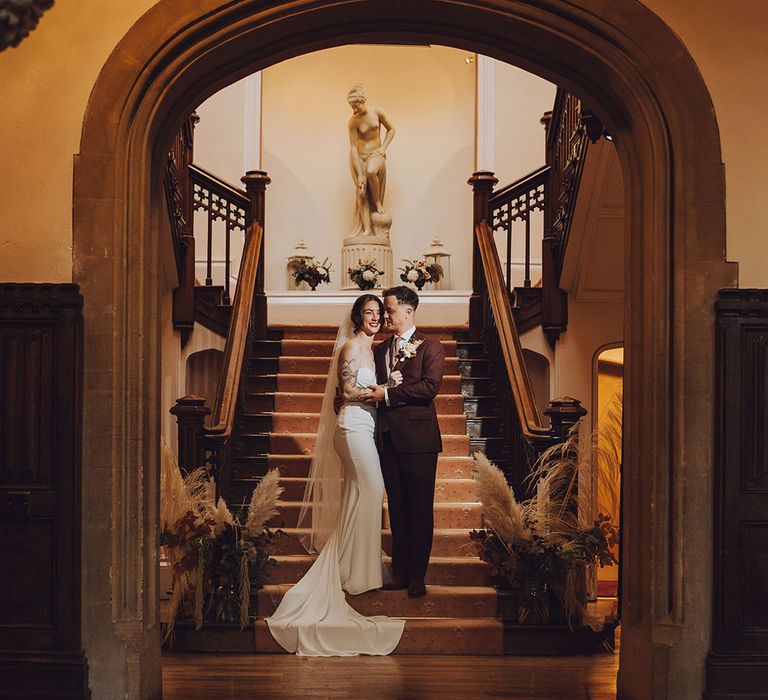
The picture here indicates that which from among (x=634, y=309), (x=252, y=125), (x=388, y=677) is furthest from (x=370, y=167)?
(x=634, y=309)

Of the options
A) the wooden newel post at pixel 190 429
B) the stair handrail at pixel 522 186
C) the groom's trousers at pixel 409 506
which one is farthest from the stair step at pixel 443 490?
the stair handrail at pixel 522 186

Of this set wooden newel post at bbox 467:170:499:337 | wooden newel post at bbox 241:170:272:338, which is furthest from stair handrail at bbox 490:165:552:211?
wooden newel post at bbox 241:170:272:338

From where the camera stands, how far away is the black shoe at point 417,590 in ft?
24.9

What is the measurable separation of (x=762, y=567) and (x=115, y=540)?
9.53ft

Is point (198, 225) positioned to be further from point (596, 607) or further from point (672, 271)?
point (672, 271)

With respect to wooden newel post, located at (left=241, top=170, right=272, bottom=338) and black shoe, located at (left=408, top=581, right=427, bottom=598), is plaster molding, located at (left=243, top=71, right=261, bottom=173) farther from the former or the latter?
black shoe, located at (left=408, top=581, right=427, bottom=598)

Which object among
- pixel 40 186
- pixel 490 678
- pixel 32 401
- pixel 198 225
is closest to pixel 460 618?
pixel 490 678

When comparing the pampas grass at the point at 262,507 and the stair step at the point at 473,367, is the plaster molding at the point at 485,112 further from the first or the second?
the pampas grass at the point at 262,507

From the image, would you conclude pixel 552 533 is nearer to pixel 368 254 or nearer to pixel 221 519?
pixel 221 519

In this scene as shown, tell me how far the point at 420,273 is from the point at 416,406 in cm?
602

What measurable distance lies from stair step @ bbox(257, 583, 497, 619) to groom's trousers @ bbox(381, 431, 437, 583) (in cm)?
15

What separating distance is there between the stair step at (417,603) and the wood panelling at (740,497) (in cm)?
228

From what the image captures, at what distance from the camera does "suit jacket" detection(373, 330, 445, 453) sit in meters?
7.68

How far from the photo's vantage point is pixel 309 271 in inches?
545
